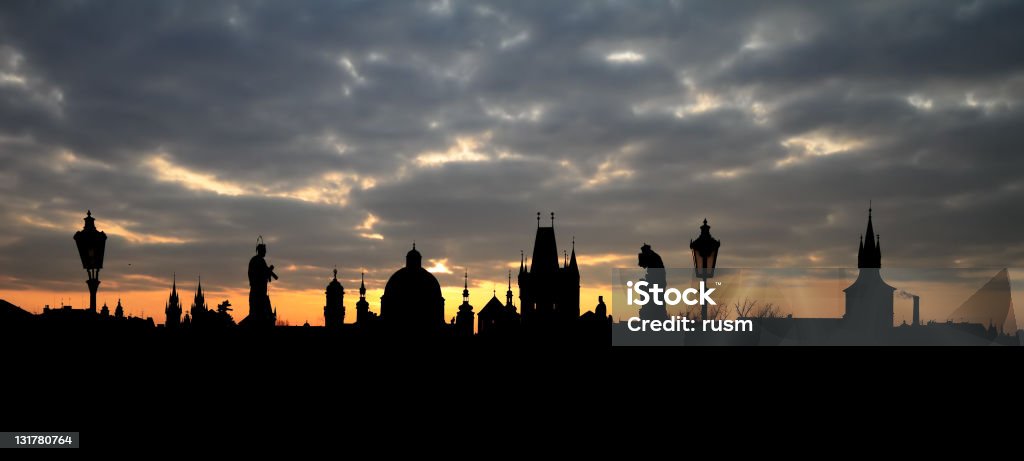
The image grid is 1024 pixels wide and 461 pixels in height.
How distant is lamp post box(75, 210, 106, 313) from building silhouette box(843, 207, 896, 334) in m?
82.5

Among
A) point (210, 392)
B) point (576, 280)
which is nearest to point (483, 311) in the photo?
point (576, 280)

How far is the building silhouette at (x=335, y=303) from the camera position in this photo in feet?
385

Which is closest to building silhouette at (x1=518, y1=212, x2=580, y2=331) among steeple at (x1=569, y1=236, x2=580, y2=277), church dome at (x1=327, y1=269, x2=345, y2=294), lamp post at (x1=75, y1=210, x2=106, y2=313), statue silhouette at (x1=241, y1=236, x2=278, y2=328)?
steeple at (x1=569, y1=236, x2=580, y2=277)

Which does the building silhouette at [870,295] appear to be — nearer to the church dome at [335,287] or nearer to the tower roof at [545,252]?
the tower roof at [545,252]

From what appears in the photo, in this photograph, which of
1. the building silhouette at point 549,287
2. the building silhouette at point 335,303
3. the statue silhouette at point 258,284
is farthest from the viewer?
the building silhouette at point 335,303

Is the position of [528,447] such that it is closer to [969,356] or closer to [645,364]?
[645,364]

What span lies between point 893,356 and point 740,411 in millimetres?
3782

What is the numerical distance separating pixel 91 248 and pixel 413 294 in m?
84.7

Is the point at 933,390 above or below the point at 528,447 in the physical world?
above

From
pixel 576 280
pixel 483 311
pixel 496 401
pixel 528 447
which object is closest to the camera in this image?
pixel 528 447

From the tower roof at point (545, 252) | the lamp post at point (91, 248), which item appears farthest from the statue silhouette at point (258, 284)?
the tower roof at point (545, 252)

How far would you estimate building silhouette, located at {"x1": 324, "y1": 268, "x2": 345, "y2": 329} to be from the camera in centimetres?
11731

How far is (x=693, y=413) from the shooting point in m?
20.1

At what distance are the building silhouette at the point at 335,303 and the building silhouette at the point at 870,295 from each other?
62633mm
